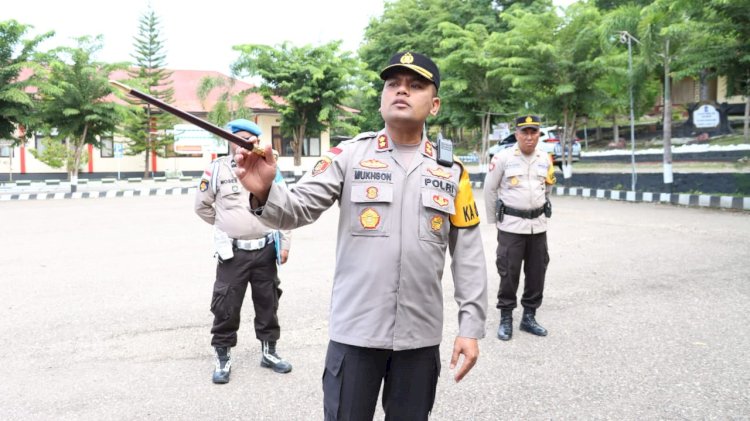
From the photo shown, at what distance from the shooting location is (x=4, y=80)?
20141 millimetres

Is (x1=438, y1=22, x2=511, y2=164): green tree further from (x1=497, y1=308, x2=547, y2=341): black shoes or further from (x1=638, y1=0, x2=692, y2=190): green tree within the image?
(x1=497, y1=308, x2=547, y2=341): black shoes

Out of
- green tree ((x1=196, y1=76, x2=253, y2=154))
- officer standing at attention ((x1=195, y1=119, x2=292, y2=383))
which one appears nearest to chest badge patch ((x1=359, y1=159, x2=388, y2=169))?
officer standing at attention ((x1=195, y1=119, x2=292, y2=383))

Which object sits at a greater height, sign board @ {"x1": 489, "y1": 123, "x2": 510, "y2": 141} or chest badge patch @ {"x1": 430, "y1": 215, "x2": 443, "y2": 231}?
sign board @ {"x1": 489, "y1": 123, "x2": 510, "y2": 141}

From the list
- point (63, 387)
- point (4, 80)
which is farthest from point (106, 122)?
point (63, 387)

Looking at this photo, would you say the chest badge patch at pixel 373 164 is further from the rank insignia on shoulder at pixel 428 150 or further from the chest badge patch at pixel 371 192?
the rank insignia on shoulder at pixel 428 150

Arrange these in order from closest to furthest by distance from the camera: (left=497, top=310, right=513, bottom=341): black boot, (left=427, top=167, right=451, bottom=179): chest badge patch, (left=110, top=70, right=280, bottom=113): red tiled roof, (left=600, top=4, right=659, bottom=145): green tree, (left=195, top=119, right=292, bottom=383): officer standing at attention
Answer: (left=427, top=167, right=451, bottom=179): chest badge patch < (left=195, top=119, right=292, bottom=383): officer standing at attention < (left=497, top=310, right=513, bottom=341): black boot < (left=600, top=4, right=659, bottom=145): green tree < (left=110, top=70, right=280, bottom=113): red tiled roof

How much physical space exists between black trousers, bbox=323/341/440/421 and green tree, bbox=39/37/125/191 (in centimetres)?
2194

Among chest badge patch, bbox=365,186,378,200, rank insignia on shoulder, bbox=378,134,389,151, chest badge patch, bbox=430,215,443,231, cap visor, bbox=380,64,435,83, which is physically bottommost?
chest badge patch, bbox=430,215,443,231

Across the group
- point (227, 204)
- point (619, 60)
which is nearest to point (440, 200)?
point (227, 204)

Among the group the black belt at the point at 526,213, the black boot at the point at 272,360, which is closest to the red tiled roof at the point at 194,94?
the black belt at the point at 526,213

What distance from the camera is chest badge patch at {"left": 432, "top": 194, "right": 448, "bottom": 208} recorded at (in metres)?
2.38

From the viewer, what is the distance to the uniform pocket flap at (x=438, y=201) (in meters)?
2.36

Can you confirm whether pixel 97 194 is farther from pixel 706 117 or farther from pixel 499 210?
pixel 706 117

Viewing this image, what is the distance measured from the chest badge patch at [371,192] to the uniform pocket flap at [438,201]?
0.19 metres
